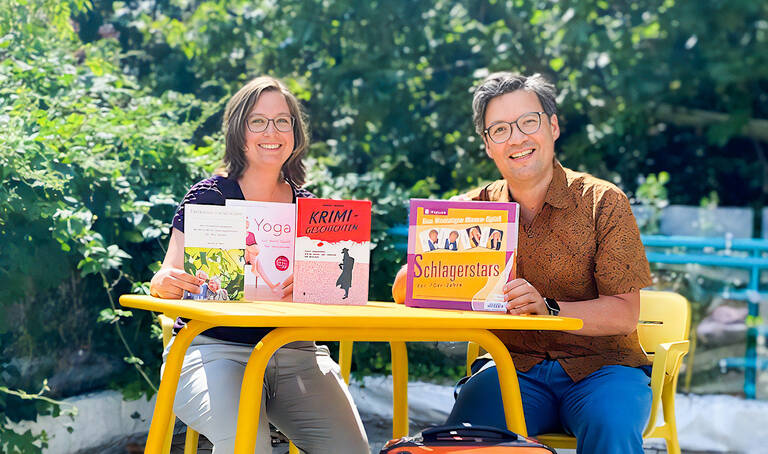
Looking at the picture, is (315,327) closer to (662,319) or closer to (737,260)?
(662,319)

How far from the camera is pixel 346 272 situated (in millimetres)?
2350

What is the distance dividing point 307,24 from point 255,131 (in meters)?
2.80

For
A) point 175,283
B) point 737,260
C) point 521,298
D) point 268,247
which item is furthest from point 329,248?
point 737,260

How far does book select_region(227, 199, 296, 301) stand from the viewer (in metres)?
2.37

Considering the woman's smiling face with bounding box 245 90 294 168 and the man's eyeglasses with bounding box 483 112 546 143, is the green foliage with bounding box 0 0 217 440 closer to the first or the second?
the woman's smiling face with bounding box 245 90 294 168

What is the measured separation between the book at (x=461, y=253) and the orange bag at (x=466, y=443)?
347mm

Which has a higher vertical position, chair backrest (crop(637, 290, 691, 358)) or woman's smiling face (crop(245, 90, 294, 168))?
woman's smiling face (crop(245, 90, 294, 168))

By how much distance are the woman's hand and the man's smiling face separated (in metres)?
0.99

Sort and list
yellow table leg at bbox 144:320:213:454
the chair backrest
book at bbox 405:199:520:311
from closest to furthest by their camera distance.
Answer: yellow table leg at bbox 144:320:213:454
book at bbox 405:199:520:311
the chair backrest

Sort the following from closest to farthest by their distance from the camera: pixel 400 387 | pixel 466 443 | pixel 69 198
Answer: pixel 466 443
pixel 400 387
pixel 69 198

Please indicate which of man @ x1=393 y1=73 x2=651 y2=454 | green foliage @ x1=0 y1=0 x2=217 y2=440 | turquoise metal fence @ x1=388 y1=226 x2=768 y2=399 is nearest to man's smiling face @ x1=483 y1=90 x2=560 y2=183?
man @ x1=393 y1=73 x2=651 y2=454

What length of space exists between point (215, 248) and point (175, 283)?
0.46 ft

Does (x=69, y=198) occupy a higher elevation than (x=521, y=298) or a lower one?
higher

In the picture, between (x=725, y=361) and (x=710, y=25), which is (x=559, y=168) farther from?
(x=710, y=25)
